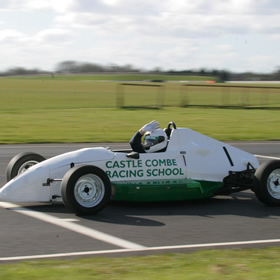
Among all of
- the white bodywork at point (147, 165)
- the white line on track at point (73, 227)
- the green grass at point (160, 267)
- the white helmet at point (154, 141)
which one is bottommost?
the green grass at point (160, 267)

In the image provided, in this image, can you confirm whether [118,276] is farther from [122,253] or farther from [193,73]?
[193,73]

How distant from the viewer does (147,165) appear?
368 inches

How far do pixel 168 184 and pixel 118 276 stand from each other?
407 cm

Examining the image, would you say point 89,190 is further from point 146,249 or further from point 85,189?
point 146,249

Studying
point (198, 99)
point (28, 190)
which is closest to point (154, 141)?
point (28, 190)

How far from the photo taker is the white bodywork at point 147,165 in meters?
8.80

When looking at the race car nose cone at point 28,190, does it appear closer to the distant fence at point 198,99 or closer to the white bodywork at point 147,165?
the white bodywork at point 147,165

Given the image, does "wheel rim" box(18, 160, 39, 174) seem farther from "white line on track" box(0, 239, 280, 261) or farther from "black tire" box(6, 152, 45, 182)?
"white line on track" box(0, 239, 280, 261)

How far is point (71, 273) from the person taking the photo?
5.47 metres

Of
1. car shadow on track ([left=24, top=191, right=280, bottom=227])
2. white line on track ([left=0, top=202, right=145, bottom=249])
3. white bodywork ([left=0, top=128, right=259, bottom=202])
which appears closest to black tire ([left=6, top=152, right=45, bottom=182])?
white line on track ([left=0, top=202, right=145, bottom=249])

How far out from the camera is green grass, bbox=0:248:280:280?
538cm

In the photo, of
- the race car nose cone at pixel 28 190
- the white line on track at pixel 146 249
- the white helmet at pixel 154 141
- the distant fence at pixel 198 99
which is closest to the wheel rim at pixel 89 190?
the race car nose cone at pixel 28 190

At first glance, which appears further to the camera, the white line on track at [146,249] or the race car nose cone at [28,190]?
the race car nose cone at [28,190]

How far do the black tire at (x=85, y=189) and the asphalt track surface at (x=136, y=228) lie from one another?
0.17 m
